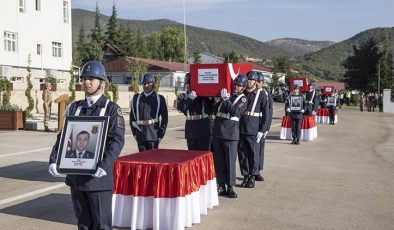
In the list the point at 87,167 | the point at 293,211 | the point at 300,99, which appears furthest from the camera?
the point at 300,99

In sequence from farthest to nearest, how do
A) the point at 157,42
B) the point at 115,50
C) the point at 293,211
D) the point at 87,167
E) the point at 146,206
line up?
1. the point at 157,42
2. the point at 115,50
3. the point at 293,211
4. the point at 146,206
5. the point at 87,167

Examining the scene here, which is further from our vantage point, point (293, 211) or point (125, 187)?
point (293, 211)

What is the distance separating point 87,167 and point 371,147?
14.3 metres

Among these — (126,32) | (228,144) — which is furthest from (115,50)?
(228,144)

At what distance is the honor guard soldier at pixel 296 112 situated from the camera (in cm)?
1689

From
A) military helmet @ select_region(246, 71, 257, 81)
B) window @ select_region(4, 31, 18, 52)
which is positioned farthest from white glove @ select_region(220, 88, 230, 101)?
window @ select_region(4, 31, 18, 52)

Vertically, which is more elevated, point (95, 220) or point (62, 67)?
point (62, 67)

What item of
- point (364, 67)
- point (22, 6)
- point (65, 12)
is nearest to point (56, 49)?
point (65, 12)

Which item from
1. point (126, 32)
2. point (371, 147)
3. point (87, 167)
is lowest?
point (371, 147)

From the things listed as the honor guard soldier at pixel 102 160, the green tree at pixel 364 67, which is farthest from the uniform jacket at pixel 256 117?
the green tree at pixel 364 67

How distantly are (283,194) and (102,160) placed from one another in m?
5.03

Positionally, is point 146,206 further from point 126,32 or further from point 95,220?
point 126,32

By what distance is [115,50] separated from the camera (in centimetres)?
9506

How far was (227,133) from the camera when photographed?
27.4 ft
